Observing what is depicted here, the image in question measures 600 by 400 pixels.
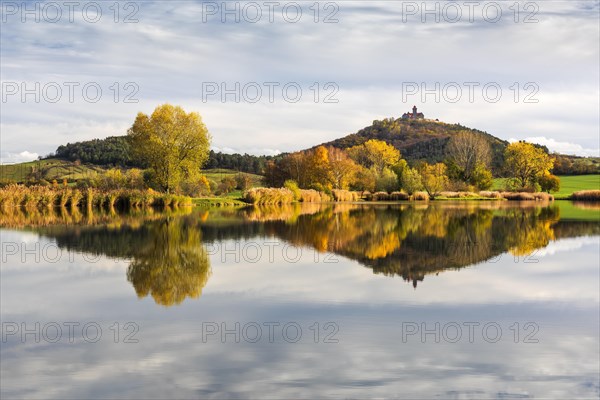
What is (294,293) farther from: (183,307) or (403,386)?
(403,386)

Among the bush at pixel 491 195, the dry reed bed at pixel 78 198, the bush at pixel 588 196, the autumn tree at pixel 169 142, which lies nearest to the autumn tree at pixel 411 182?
the bush at pixel 491 195

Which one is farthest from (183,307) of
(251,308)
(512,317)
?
(512,317)

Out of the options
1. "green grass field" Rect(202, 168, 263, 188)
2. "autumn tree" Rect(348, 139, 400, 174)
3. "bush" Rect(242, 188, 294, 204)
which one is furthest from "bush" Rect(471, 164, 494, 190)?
"bush" Rect(242, 188, 294, 204)

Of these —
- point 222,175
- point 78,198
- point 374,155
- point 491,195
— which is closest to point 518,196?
point 491,195

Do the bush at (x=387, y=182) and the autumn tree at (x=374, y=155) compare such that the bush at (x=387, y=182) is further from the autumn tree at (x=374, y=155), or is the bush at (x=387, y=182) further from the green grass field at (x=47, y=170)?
the green grass field at (x=47, y=170)

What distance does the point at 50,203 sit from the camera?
1346 inches

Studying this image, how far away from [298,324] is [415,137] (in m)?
145

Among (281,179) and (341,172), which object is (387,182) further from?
(281,179)

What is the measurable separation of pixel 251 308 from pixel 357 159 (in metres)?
72.0

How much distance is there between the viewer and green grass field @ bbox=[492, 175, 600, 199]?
251 feet

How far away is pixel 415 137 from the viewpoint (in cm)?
14662

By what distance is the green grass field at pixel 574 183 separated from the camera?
76394 millimetres

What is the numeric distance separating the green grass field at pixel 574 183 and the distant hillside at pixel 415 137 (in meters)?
14.7

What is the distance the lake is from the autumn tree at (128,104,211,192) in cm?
3151
